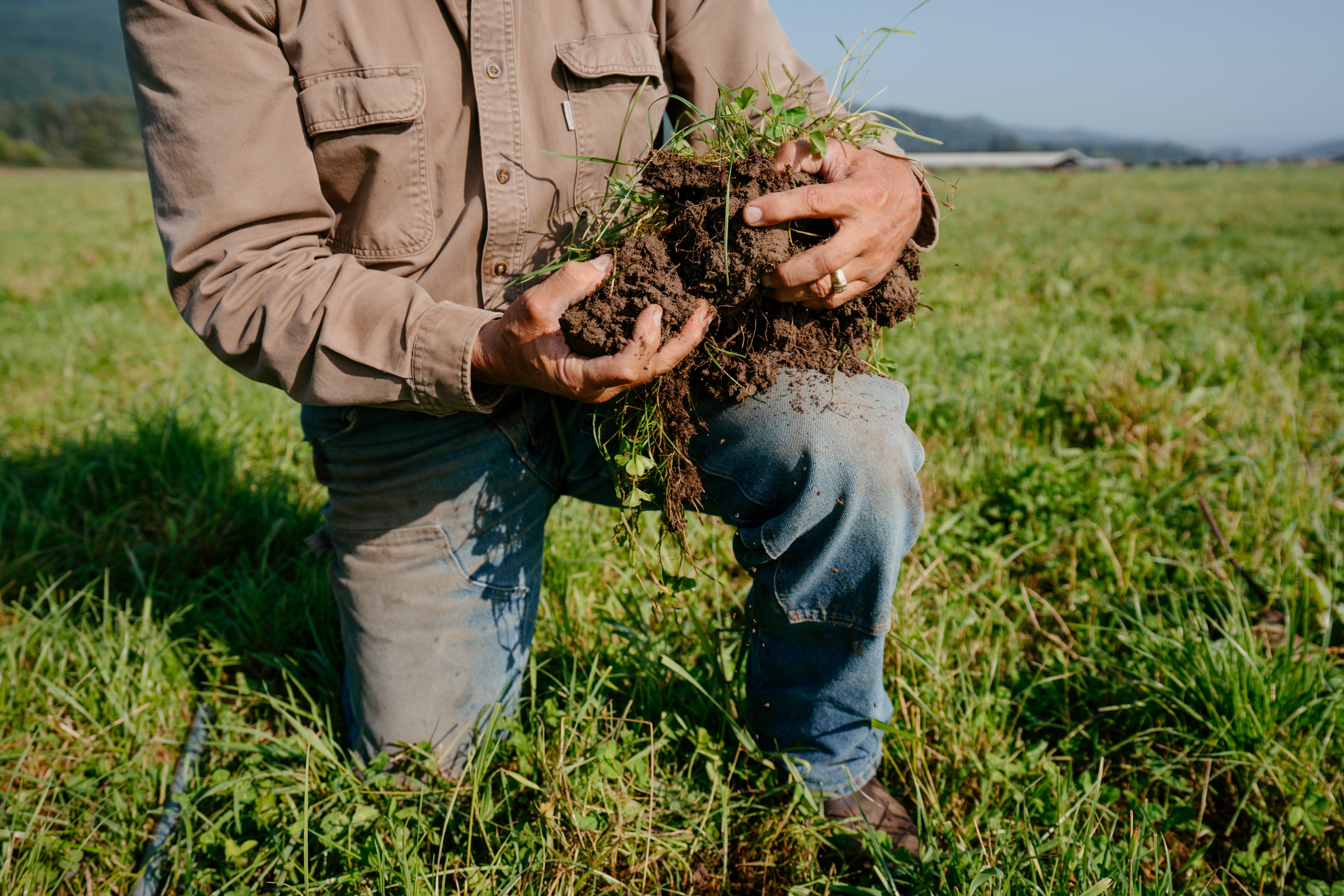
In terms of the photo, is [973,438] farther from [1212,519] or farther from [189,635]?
[189,635]

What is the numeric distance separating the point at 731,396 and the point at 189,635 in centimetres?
206

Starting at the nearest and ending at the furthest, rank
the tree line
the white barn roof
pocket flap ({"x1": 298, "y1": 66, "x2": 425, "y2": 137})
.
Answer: pocket flap ({"x1": 298, "y1": 66, "x2": 425, "y2": 137}), the white barn roof, the tree line

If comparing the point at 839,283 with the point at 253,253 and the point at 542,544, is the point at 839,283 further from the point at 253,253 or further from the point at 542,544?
the point at 253,253

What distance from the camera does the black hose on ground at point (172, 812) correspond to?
1690 millimetres

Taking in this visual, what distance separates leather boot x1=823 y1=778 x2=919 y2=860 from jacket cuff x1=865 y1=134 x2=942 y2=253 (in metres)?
→ 1.37

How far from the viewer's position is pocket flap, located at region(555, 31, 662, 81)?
6.03 feet

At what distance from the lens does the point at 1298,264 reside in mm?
7586

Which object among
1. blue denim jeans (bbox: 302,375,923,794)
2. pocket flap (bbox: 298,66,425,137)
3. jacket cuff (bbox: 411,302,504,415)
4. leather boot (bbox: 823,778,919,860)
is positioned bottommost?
leather boot (bbox: 823,778,919,860)

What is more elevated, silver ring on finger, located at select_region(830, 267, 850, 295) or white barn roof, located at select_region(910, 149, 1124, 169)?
white barn roof, located at select_region(910, 149, 1124, 169)

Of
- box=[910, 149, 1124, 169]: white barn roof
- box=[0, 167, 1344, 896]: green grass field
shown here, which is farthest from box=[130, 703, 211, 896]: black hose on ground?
box=[910, 149, 1124, 169]: white barn roof

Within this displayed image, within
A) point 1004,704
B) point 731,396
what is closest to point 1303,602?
point 1004,704

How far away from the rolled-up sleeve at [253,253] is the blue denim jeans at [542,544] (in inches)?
12.8

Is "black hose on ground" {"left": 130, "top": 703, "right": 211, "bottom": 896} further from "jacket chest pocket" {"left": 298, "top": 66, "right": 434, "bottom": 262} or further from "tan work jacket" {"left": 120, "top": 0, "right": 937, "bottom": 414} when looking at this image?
"jacket chest pocket" {"left": 298, "top": 66, "right": 434, "bottom": 262}

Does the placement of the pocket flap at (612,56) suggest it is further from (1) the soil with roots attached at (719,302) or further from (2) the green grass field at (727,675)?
(2) the green grass field at (727,675)
